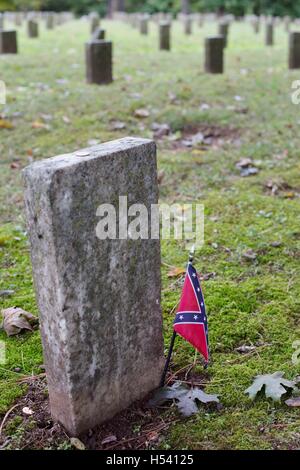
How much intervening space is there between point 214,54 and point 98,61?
201cm

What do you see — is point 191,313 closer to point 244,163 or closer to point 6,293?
point 6,293

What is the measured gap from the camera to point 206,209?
200 inches

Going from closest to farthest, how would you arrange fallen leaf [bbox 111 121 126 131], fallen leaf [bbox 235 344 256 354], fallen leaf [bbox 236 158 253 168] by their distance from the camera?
fallen leaf [bbox 235 344 256 354], fallen leaf [bbox 236 158 253 168], fallen leaf [bbox 111 121 126 131]

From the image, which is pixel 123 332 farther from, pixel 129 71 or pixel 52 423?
pixel 129 71

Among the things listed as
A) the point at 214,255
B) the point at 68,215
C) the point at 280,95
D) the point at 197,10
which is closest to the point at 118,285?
the point at 68,215

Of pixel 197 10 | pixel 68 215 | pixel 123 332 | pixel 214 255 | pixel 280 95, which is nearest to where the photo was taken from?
pixel 68 215

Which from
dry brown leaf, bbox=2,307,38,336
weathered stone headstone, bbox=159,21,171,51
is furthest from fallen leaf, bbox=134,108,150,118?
weathered stone headstone, bbox=159,21,171,51

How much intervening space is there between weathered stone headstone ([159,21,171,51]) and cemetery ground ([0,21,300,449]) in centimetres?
199

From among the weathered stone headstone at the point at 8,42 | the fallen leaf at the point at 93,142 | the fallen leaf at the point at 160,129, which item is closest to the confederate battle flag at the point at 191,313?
the fallen leaf at the point at 93,142

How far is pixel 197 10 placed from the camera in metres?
45.1

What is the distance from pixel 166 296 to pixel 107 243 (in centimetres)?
138

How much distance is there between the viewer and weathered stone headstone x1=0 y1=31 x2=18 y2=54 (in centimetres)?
1116

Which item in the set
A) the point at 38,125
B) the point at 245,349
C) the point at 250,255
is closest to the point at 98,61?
the point at 38,125

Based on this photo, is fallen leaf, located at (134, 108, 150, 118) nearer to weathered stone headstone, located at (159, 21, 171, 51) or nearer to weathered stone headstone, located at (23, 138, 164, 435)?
weathered stone headstone, located at (23, 138, 164, 435)
